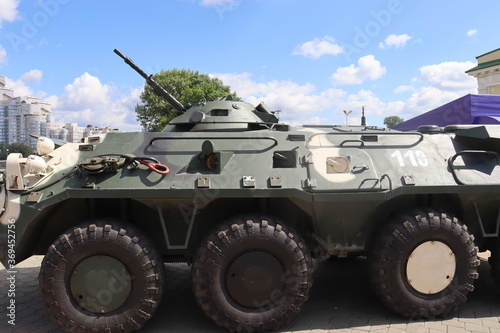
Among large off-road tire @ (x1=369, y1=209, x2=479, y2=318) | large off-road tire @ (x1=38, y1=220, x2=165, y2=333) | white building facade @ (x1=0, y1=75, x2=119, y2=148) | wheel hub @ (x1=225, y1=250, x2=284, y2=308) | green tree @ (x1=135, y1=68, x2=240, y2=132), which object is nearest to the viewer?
large off-road tire @ (x1=38, y1=220, x2=165, y2=333)

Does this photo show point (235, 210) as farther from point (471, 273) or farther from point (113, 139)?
point (471, 273)

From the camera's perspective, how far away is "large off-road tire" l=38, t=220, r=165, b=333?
377cm

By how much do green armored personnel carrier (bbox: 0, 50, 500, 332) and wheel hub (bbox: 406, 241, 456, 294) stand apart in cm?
1

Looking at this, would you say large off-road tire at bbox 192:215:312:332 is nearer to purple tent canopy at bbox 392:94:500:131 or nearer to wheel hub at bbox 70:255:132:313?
wheel hub at bbox 70:255:132:313

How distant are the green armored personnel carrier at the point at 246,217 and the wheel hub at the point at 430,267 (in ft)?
0.04

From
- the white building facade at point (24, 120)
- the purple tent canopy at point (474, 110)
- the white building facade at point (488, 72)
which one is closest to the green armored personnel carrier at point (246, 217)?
the purple tent canopy at point (474, 110)

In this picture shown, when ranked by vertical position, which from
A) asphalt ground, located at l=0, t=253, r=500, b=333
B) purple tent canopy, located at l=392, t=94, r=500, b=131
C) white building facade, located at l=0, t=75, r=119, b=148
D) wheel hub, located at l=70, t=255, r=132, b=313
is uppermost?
white building facade, located at l=0, t=75, r=119, b=148

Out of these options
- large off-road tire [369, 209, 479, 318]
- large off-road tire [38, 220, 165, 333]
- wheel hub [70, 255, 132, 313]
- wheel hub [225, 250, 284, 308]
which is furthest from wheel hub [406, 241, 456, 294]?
wheel hub [70, 255, 132, 313]

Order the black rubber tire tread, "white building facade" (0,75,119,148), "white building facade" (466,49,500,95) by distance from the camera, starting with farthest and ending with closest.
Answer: "white building facade" (0,75,119,148) < "white building facade" (466,49,500,95) < the black rubber tire tread

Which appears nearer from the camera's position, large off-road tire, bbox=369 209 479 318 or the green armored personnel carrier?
the green armored personnel carrier

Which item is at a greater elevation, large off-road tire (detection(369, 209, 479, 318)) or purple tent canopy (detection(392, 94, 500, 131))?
purple tent canopy (detection(392, 94, 500, 131))

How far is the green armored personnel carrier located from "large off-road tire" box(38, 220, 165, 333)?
0.01 metres

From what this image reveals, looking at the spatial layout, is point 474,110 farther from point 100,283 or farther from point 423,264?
point 100,283

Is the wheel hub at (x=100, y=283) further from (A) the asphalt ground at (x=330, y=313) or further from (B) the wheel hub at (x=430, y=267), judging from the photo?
(B) the wheel hub at (x=430, y=267)
